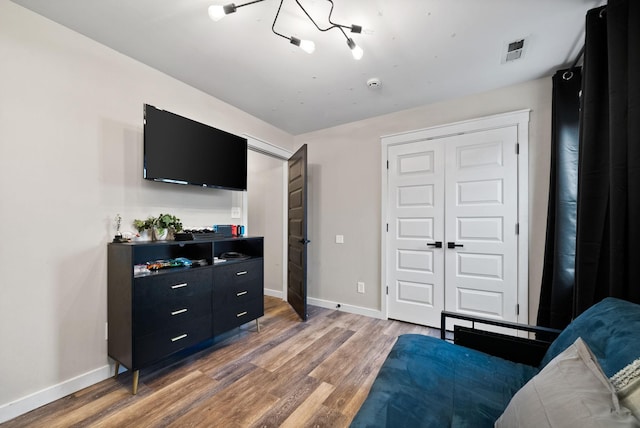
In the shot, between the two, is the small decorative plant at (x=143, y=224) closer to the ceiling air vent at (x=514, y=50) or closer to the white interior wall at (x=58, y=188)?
the white interior wall at (x=58, y=188)

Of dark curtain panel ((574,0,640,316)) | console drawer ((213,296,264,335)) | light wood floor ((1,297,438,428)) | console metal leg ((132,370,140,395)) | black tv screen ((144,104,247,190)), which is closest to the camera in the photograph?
dark curtain panel ((574,0,640,316))

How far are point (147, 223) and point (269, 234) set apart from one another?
2.11 meters

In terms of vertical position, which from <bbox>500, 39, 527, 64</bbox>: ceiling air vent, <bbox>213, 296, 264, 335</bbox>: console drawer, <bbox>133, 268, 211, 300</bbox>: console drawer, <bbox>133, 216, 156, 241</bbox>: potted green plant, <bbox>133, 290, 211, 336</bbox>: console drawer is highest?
<bbox>500, 39, 527, 64</bbox>: ceiling air vent

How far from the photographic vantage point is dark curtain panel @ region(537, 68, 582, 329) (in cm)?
195

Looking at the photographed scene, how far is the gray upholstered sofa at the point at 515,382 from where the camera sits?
69 centimetres

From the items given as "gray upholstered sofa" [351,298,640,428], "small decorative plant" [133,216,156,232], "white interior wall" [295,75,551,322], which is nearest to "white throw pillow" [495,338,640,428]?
"gray upholstered sofa" [351,298,640,428]

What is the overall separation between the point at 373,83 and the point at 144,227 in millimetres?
2421

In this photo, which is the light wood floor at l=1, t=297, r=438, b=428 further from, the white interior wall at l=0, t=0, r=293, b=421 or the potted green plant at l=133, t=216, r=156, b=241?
the potted green plant at l=133, t=216, r=156, b=241

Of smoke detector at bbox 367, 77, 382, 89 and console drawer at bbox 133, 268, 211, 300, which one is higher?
smoke detector at bbox 367, 77, 382, 89

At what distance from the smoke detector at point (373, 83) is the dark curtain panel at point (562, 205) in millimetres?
1524

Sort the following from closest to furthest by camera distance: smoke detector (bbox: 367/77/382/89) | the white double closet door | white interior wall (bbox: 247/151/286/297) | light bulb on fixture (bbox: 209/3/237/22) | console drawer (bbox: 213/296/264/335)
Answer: light bulb on fixture (bbox: 209/3/237/22) < console drawer (bbox: 213/296/264/335) < smoke detector (bbox: 367/77/382/89) < the white double closet door < white interior wall (bbox: 247/151/286/297)

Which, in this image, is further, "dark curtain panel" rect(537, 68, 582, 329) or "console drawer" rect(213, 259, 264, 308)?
"console drawer" rect(213, 259, 264, 308)

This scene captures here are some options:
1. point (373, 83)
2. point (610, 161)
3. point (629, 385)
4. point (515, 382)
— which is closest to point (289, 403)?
point (515, 382)

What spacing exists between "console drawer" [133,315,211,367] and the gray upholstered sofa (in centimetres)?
156
